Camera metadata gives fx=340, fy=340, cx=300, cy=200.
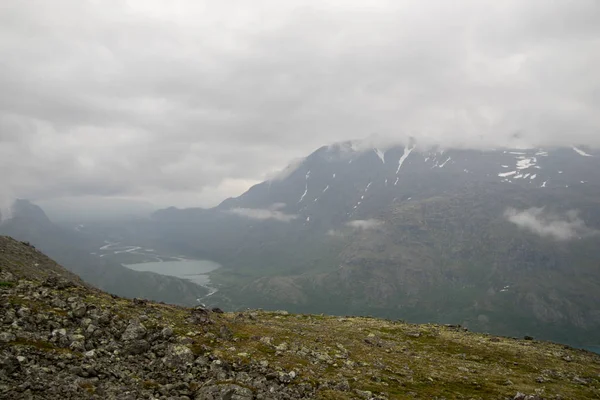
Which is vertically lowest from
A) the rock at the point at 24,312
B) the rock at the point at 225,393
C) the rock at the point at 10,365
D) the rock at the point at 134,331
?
the rock at the point at 225,393

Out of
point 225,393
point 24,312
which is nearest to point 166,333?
point 225,393

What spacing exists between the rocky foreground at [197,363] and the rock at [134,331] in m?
0.08

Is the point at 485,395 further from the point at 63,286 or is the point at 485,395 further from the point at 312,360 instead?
the point at 63,286

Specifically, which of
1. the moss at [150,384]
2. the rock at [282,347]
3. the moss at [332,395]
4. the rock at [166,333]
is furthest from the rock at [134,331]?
the moss at [332,395]

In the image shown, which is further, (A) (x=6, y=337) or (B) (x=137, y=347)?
(B) (x=137, y=347)

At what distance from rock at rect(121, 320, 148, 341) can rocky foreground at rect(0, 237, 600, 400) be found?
80mm

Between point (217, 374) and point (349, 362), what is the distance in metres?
14.1

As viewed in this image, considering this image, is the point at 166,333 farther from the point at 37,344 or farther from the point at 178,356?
the point at 37,344

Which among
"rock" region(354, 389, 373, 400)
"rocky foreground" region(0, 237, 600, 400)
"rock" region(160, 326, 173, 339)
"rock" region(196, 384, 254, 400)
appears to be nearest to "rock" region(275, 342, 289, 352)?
"rocky foreground" region(0, 237, 600, 400)

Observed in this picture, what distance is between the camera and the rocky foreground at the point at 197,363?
781 inches

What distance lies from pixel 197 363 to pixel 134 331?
5.88 metres

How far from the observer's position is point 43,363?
1944 centimetres

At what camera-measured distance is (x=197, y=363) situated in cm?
2500

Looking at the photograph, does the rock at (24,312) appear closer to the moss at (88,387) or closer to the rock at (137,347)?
the rock at (137,347)
